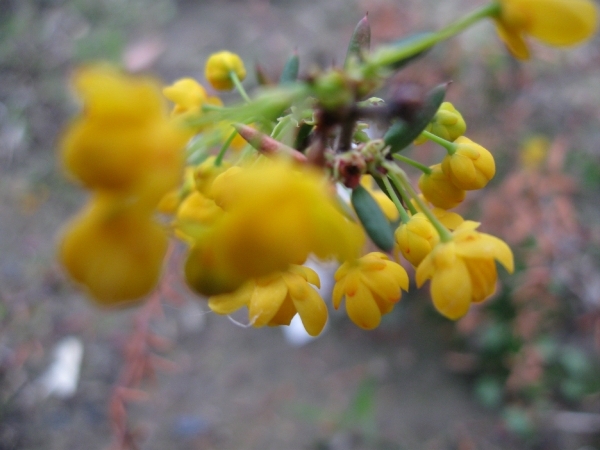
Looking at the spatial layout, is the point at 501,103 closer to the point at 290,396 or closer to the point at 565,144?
the point at 565,144

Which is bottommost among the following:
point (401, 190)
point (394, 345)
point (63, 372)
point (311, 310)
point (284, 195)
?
point (394, 345)

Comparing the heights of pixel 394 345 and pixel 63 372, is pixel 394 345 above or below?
below

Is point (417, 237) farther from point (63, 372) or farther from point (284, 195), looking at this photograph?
point (63, 372)

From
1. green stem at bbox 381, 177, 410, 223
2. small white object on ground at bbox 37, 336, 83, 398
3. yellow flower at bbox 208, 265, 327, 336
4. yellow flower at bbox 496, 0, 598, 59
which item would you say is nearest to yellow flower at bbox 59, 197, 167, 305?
yellow flower at bbox 208, 265, 327, 336

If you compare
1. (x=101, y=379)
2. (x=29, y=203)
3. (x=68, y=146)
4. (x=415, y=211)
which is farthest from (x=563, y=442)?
(x=29, y=203)

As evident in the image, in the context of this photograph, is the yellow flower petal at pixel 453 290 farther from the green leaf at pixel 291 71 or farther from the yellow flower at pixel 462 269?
the green leaf at pixel 291 71

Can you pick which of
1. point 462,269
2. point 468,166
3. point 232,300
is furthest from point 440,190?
point 232,300
